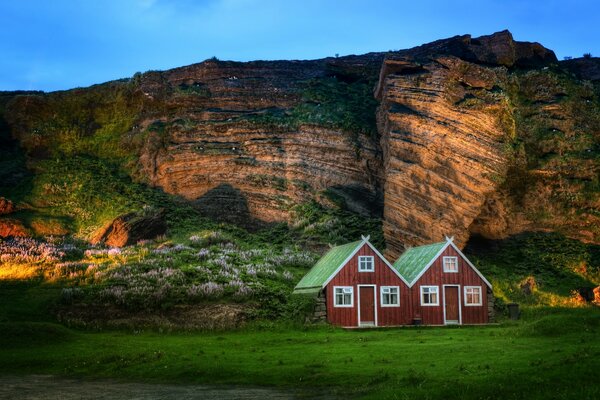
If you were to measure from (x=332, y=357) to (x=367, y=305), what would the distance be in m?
20.6

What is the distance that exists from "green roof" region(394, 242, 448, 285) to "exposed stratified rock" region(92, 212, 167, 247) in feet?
87.9

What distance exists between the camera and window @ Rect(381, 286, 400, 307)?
158 ft

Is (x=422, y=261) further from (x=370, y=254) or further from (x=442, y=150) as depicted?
(x=442, y=150)

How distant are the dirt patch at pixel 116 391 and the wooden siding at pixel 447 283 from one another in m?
28.8

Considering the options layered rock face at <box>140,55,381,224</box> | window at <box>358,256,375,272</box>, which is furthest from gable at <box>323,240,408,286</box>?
layered rock face at <box>140,55,381,224</box>

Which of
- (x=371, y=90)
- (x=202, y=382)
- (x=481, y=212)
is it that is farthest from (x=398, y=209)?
(x=202, y=382)

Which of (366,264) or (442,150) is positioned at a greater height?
(442,150)

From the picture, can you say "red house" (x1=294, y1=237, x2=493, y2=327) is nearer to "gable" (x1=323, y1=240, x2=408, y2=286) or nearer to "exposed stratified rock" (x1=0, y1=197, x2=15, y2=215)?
"gable" (x1=323, y1=240, x2=408, y2=286)

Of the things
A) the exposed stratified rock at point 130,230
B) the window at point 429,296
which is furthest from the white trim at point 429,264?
the exposed stratified rock at point 130,230

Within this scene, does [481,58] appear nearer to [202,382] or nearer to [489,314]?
[489,314]

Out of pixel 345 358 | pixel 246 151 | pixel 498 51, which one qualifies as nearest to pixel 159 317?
pixel 345 358

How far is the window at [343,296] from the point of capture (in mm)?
46531

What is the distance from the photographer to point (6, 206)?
74062mm

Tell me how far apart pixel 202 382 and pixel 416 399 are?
9.57m
